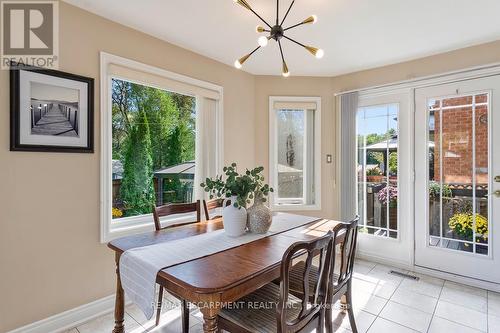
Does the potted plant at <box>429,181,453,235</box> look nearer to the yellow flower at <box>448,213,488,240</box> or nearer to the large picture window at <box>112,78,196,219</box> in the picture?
the yellow flower at <box>448,213,488,240</box>

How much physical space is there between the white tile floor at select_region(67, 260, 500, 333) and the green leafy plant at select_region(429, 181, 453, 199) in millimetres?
932

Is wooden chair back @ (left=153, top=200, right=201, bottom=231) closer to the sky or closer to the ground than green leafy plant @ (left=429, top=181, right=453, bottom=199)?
closer to the ground

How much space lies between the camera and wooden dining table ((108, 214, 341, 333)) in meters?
1.17

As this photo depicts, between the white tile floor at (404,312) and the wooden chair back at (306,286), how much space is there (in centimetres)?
77

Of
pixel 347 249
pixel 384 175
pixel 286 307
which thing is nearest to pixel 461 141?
pixel 384 175

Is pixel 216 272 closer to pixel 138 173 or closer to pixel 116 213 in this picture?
pixel 116 213

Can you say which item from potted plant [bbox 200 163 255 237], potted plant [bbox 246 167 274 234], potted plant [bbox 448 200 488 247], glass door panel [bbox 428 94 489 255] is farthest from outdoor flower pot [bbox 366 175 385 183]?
potted plant [bbox 200 163 255 237]

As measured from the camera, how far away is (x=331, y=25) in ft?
7.84

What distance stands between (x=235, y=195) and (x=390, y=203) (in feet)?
7.99

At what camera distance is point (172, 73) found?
2.79 meters

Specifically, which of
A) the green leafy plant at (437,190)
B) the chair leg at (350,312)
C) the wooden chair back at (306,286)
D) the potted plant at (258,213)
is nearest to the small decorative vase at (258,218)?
the potted plant at (258,213)

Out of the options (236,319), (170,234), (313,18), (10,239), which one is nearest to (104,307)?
(10,239)

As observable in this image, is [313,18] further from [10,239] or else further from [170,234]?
[10,239]

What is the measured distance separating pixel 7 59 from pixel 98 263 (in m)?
1.67
